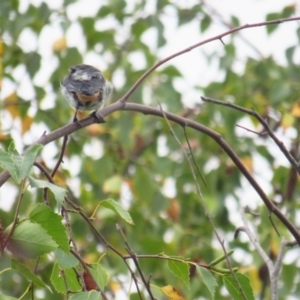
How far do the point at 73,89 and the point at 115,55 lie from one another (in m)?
1.86

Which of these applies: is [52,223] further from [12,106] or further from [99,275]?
[12,106]

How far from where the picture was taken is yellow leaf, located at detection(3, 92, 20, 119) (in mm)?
3350

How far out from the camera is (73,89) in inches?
92.4

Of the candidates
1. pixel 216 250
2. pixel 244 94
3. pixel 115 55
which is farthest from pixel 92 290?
pixel 115 55

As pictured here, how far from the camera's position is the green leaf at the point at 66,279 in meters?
1.47

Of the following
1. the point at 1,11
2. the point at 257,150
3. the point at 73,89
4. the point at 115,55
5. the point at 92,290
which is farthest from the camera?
the point at 115,55

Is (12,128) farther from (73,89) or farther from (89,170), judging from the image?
(73,89)

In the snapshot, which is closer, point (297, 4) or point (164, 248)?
point (164, 248)

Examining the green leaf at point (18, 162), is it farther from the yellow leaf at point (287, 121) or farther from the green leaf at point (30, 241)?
the yellow leaf at point (287, 121)

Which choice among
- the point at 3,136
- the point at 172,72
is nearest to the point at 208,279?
the point at 3,136

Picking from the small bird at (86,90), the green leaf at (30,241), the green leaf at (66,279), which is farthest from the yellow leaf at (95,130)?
the green leaf at (30,241)

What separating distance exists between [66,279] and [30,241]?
0.25 metres

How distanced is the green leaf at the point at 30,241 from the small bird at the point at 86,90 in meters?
1.07

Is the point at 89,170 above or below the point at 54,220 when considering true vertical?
above
